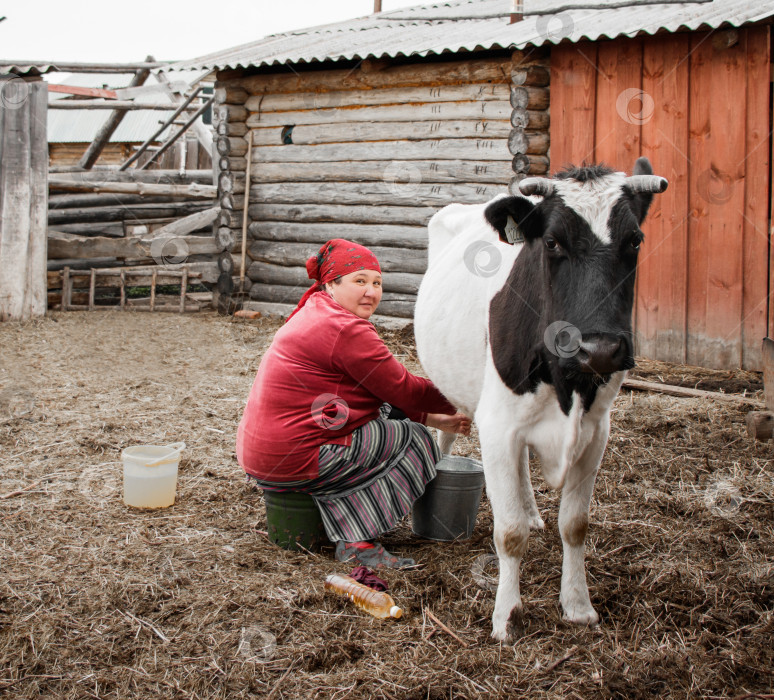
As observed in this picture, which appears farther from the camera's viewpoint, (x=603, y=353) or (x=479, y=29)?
(x=479, y=29)

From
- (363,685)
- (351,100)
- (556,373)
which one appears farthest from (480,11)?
(363,685)

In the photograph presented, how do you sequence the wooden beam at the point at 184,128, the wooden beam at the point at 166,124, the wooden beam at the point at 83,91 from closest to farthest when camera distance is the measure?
the wooden beam at the point at 83,91 → the wooden beam at the point at 166,124 → the wooden beam at the point at 184,128

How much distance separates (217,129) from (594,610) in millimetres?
9155

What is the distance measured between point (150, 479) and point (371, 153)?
6.42 metres

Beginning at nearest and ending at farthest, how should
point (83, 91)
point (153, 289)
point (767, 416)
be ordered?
1. point (767, 416)
2. point (153, 289)
3. point (83, 91)

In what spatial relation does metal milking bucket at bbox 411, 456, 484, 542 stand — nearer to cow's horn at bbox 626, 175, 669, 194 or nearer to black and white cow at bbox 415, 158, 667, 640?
black and white cow at bbox 415, 158, 667, 640

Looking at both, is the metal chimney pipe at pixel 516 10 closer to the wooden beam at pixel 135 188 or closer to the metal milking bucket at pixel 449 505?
the wooden beam at pixel 135 188

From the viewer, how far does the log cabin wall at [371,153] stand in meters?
8.36

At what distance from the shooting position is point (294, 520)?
3457mm

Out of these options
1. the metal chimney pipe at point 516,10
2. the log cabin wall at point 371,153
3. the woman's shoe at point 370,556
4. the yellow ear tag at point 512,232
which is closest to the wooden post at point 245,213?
the log cabin wall at point 371,153

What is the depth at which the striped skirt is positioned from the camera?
332 cm

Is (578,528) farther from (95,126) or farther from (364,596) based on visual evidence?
(95,126)

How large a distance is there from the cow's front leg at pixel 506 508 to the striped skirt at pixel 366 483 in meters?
0.58

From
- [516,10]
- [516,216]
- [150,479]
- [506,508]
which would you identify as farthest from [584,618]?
[516,10]
